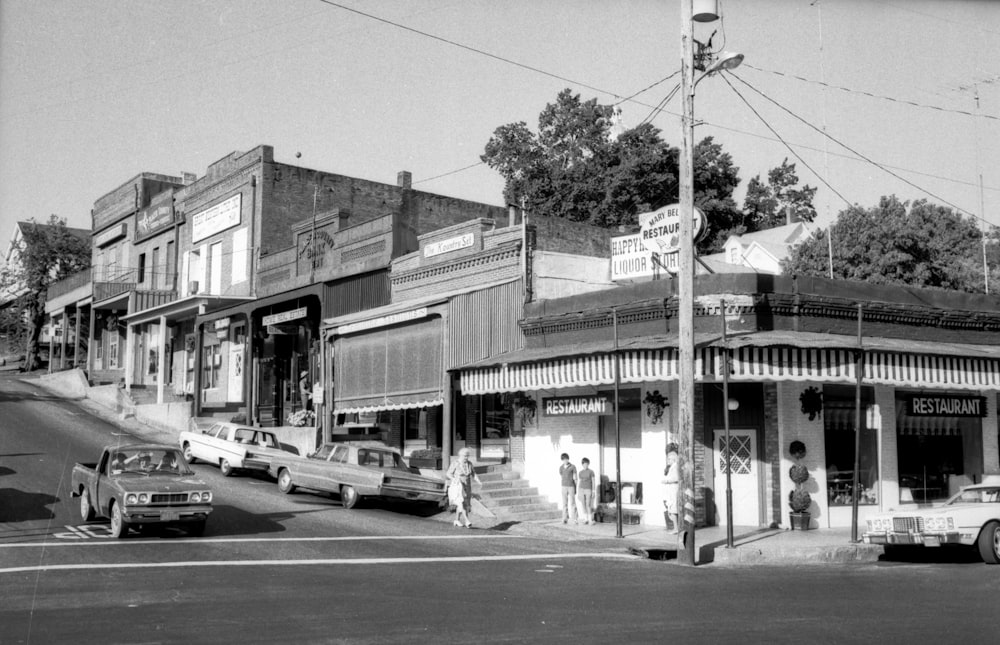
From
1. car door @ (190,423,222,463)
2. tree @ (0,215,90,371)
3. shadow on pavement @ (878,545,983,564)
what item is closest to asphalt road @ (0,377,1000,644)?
shadow on pavement @ (878,545,983,564)

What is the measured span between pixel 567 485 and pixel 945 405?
930cm

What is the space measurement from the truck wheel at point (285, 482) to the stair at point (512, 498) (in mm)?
4565

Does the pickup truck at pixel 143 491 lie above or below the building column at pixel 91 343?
below

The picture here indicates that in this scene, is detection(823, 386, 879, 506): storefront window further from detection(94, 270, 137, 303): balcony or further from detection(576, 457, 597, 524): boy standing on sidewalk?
detection(94, 270, 137, 303): balcony

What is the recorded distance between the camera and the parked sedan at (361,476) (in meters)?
21.3

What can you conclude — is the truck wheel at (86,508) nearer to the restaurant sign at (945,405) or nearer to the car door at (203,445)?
the car door at (203,445)

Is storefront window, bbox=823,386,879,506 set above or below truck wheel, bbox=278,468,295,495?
above

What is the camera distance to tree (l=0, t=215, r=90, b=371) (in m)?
60.4

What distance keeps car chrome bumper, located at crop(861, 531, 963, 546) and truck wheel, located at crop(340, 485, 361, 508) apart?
10864 millimetres

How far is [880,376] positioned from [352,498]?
11633 millimetres

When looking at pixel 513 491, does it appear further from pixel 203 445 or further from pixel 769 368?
pixel 203 445

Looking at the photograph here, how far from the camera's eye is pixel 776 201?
61.1m

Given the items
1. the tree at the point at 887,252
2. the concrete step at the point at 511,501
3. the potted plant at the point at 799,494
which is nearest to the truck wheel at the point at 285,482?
the concrete step at the point at 511,501

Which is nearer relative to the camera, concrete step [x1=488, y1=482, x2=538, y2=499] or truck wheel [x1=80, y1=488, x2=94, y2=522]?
truck wheel [x1=80, y1=488, x2=94, y2=522]
